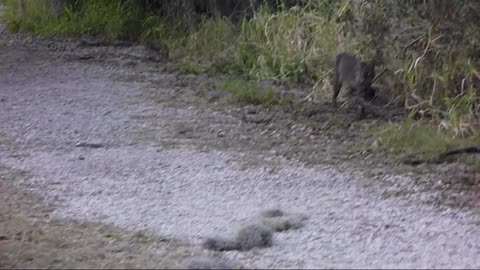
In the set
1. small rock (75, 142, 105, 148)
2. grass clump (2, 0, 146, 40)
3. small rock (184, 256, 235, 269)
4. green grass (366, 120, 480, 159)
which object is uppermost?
small rock (184, 256, 235, 269)

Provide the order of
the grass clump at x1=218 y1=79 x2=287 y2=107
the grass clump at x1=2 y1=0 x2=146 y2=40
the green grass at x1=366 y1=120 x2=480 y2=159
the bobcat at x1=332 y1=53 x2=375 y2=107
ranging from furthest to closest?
1. the grass clump at x1=2 y1=0 x2=146 y2=40
2. the grass clump at x1=218 y1=79 x2=287 y2=107
3. the bobcat at x1=332 y1=53 x2=375 y2=107
4. the green grass at x1=366 y1=120 x2=480 y2=159

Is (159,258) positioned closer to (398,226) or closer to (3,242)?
(3,242)

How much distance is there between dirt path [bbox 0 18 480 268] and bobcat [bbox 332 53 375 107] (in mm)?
661

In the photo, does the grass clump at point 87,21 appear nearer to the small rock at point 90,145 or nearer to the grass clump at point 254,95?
the grass clump at point 254,95

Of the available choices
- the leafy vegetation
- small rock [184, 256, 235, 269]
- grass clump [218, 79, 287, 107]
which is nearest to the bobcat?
the leafy vegetation

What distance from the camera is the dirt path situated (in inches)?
230

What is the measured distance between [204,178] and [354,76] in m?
2.86

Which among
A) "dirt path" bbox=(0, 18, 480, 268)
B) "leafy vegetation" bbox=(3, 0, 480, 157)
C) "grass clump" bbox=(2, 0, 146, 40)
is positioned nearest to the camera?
"dirt path" bbox=(0, 18, 480, 268)

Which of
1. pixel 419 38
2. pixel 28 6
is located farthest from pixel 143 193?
pixel 28 6

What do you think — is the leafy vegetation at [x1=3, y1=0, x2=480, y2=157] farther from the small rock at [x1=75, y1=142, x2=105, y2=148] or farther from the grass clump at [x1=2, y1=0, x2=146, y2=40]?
the small rock at [x1=75, y1=142, x2=105, y2=148]

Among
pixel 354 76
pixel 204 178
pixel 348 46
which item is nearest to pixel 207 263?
pixel 204 178

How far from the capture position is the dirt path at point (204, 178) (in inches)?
230

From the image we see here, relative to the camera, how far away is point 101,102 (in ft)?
33.8

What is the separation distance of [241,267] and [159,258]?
18.5 inches
